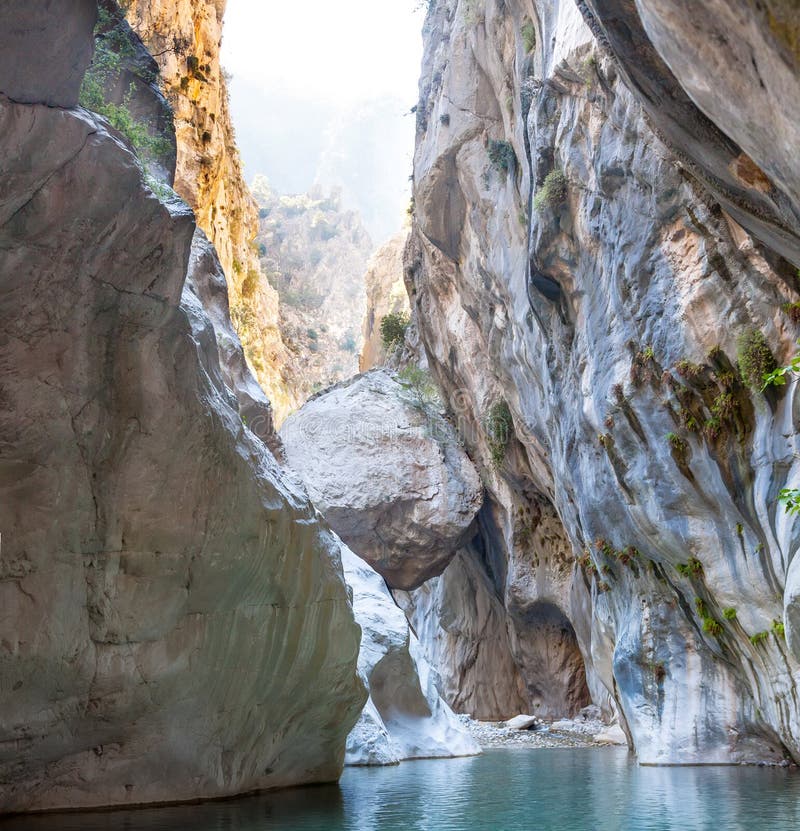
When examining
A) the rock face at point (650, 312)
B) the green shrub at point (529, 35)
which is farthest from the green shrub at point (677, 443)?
the green shrub at point (529, 35)

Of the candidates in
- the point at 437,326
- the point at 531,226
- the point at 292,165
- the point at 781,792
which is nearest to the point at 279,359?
the point at 437,326

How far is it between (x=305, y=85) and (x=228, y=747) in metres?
194

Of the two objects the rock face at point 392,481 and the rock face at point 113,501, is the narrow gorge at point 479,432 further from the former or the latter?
the rock face at point 392,481

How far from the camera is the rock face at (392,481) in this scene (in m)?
30.6

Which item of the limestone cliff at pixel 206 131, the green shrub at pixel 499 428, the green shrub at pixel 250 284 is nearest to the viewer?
the limestone cliff at pixel 206 131

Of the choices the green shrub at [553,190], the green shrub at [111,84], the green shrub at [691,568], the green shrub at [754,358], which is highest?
the green shrub at [553,190]

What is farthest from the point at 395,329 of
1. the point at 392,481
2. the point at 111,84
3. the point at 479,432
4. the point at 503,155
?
the point at 111,84

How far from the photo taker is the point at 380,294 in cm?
5547

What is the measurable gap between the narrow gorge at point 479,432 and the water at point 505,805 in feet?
0.44

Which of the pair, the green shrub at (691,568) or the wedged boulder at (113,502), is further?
the green shrub at (691,568)

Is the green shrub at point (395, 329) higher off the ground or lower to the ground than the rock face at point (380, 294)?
lower

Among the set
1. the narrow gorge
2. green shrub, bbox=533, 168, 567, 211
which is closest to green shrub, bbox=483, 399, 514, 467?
the narrow gorge

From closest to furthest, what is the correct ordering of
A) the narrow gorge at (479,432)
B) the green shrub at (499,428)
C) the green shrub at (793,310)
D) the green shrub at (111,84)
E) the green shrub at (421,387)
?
the narrow gorge at (479,432) → the green shrub at (111,84) → the green shrub at (793,310) → the green shrub at (499,428) → the green shrub at (421,387)

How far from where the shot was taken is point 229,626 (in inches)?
401
